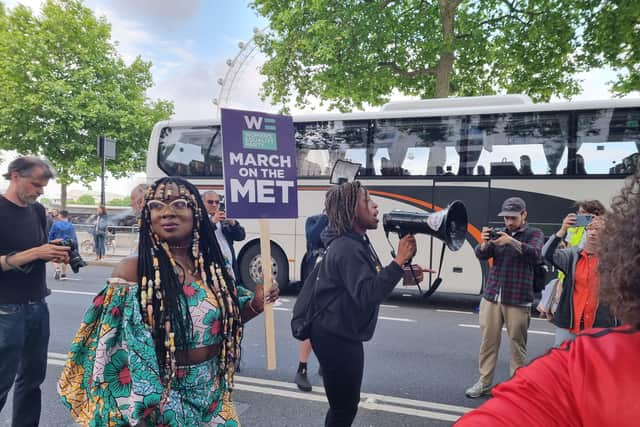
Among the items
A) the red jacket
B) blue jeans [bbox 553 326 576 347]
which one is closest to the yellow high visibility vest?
blue jeans [bbox 553 326 576 347]

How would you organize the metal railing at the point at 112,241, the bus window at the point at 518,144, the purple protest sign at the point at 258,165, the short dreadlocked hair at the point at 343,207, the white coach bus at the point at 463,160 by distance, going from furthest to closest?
1. the metal railing at the point at 112,241
2. the bus window at the point at 518,144
3. the white coach bus at the point at 463,160
4. the purple protest sign at the point at 258,165
5. the short dreadlocked hair at the point at 343,207

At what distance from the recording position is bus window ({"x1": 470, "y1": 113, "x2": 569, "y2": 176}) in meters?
7.17

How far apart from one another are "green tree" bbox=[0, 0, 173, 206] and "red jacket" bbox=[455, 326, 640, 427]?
68.6ft

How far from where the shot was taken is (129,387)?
1.54m

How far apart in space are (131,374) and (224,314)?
0.43 metres

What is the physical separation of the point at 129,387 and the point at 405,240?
56.5 inches

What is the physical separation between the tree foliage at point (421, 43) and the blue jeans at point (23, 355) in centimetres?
977

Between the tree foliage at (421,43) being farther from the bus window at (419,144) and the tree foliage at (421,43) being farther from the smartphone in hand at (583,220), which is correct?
the smartphone in hand at (583,220)

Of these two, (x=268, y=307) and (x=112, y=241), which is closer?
(x=268, y=307)

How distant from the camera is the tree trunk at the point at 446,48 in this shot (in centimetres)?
1134

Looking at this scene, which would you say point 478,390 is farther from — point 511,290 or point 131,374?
point 131,374

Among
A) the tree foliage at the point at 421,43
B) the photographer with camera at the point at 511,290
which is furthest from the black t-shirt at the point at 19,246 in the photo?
the tree foliage at the point at 421,43

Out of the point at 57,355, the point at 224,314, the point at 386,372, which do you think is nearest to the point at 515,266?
the point at 386,372

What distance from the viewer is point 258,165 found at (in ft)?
10.9
